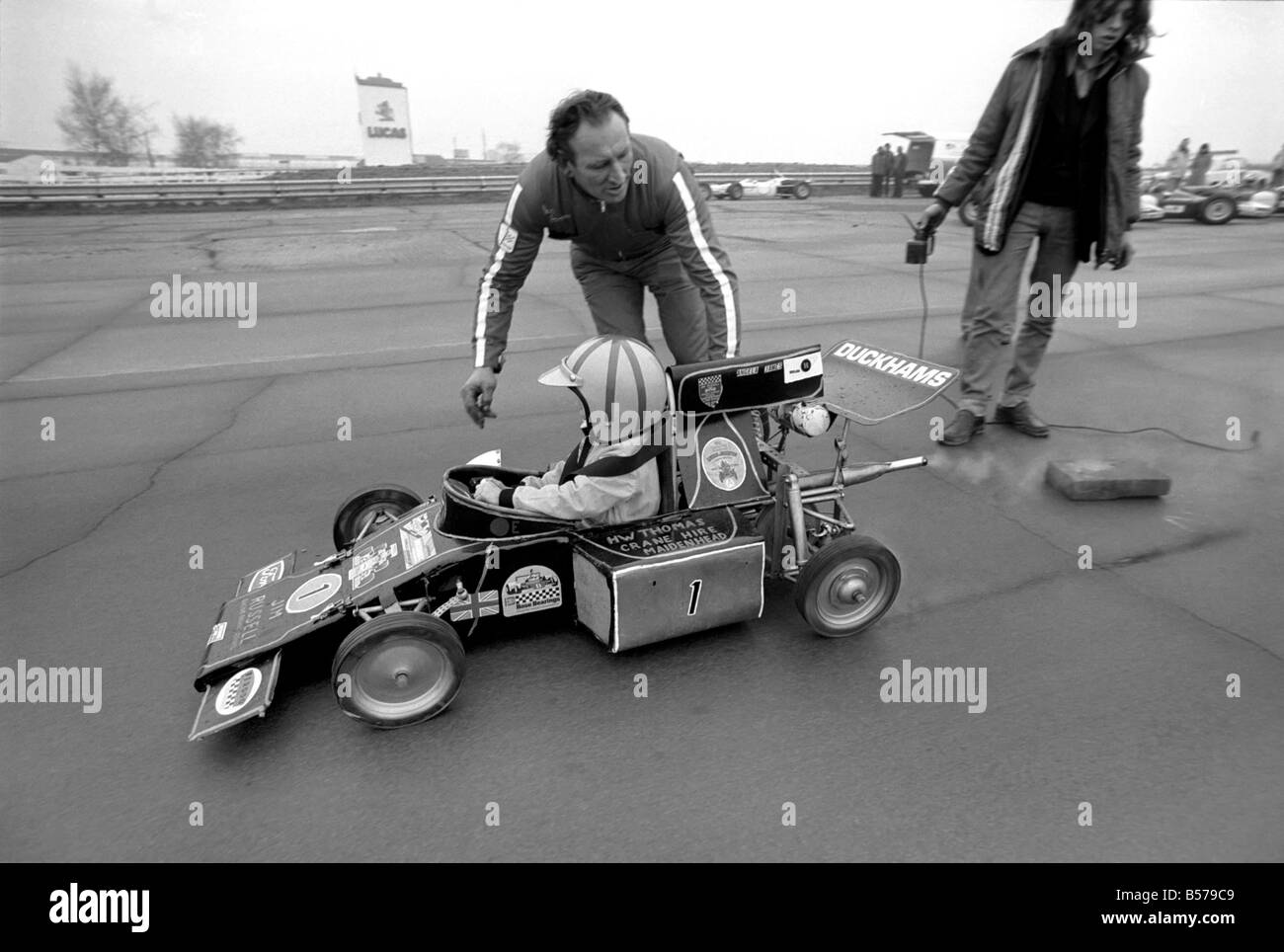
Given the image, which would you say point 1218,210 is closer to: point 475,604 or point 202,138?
point 475,604

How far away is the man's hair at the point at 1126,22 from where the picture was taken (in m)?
4.14

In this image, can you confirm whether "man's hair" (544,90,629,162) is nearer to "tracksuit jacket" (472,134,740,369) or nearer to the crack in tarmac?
"tracksuit jacket" (472,134,740,369)

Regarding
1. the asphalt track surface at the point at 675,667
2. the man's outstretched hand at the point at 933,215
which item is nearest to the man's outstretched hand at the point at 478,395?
the asphalt track surface at the point at 675,667

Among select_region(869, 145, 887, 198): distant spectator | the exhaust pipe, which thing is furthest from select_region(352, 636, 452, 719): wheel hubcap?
select_region(869, 145, 887, 198): distant spectator

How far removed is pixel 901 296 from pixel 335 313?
23.5ft

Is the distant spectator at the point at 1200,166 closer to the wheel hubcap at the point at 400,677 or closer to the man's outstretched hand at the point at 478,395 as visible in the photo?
the man's outstretched hand at the point at 478,395

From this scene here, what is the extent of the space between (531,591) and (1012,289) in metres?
3.68

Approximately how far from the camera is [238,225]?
789 inches

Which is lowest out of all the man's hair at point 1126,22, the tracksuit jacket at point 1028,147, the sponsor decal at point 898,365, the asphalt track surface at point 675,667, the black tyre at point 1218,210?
the asphalt track surface at point 675,667

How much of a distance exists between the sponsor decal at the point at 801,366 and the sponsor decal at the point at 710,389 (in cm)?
31

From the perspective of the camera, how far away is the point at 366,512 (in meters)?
3.78

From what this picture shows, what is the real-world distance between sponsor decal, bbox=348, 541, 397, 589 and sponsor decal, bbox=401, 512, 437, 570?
0.20 ft

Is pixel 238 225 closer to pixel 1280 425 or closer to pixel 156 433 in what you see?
pixel 156 433
